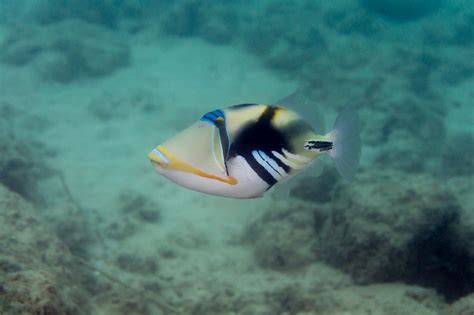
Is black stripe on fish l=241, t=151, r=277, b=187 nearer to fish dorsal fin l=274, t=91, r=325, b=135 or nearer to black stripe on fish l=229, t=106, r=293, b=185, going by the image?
black stripe on fish l=229, t=106, r=293, b=185

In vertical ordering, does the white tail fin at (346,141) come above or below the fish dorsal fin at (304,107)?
below

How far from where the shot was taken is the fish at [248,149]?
1208 millimetres

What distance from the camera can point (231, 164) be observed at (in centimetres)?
126

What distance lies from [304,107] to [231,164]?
1.48 ft

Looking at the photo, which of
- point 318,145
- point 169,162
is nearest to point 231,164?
point 169,162

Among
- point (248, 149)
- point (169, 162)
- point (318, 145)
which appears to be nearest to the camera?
point (169, 162)

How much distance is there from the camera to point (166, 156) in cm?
118

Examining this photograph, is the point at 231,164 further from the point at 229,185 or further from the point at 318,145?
the point at 318,145

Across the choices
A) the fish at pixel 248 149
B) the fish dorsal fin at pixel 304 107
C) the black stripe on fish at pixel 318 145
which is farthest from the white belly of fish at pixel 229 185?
the fish dorsal fin at pixel 304 107

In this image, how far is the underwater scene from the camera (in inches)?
60.3

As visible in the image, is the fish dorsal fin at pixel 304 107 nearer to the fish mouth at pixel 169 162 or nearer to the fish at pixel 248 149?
the fish at pixel 248 149

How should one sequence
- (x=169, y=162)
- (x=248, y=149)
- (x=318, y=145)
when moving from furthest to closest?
1. (x=318, y=145)
2. (x=248, y=149)
3. (x=169, y=162)

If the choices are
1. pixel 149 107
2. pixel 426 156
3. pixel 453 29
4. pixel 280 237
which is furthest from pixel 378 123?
pixel 453 29

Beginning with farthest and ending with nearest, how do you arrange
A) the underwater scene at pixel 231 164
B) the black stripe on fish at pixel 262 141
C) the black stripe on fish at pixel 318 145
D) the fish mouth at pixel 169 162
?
the underwater scene at pixel 231 164 → the black stripe on fish at pixel 318 145 → the black stripe on fish at pixel 262 141 → the fish mouth at pixel 169 162
